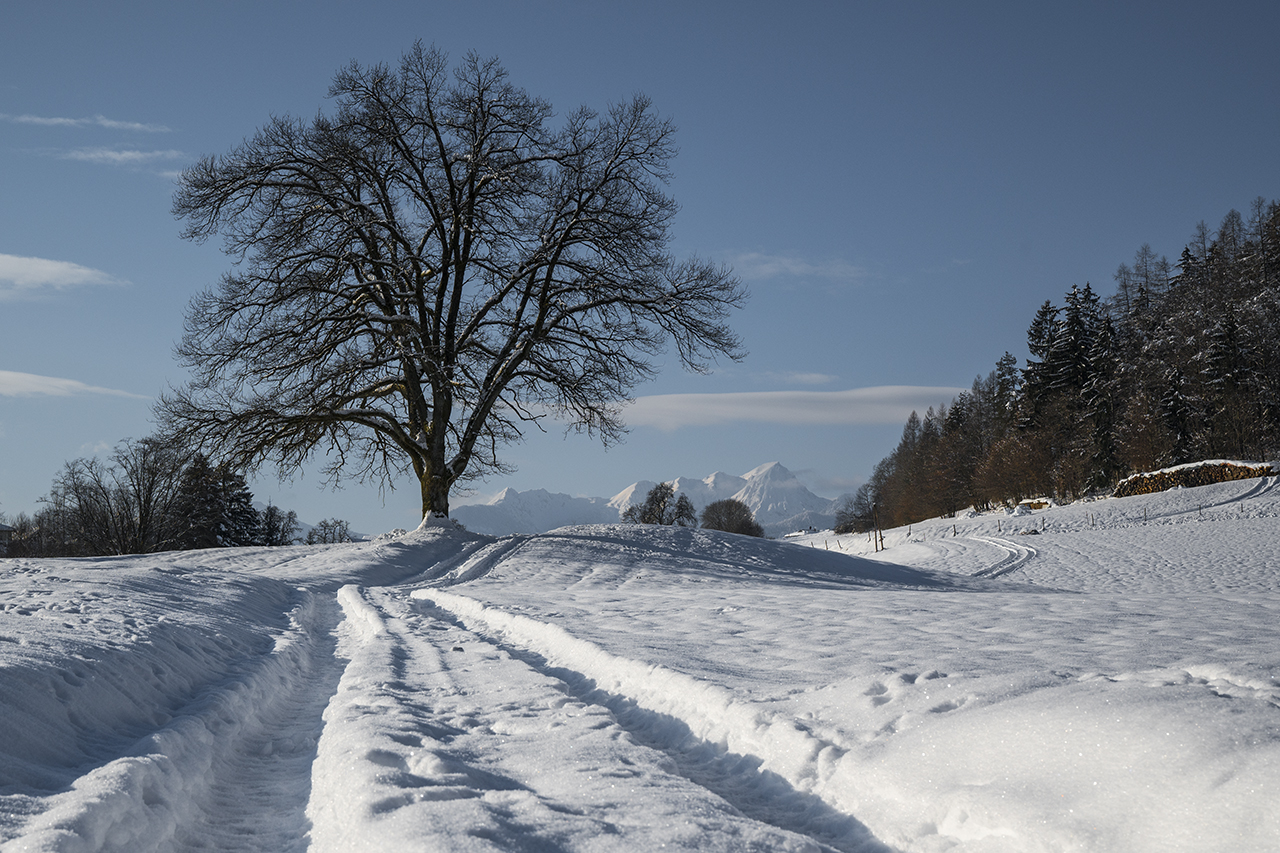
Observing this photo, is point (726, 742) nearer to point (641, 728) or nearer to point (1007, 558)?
point (641, 728)

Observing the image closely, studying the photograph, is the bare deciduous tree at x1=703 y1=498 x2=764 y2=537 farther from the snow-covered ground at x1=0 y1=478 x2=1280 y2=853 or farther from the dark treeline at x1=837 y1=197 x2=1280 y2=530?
the snow-covered ground at x1=0 y1=478 x2=1280 y2=853

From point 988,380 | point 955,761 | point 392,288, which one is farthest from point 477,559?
point 988,380

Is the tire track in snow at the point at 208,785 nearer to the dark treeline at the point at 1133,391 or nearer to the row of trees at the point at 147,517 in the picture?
the row of trees at the point at 147,517

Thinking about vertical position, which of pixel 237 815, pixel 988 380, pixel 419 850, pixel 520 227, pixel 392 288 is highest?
pixel 988 380

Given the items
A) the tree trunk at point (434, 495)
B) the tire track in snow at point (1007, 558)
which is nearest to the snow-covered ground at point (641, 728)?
the tree trunk at point (434, 495)

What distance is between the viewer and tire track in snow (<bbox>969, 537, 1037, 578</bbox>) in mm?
22234

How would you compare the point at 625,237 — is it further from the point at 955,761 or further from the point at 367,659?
the point at 955,761

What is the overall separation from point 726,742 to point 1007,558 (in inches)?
975

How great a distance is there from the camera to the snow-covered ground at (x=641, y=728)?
7.73ft

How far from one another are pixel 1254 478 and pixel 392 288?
38503 mm

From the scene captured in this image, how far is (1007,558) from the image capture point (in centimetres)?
2472

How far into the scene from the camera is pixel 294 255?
1919 cm

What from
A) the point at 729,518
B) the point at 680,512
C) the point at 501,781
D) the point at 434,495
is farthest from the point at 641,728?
the point at 729,518

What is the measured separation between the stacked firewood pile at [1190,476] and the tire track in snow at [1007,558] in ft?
47.0
